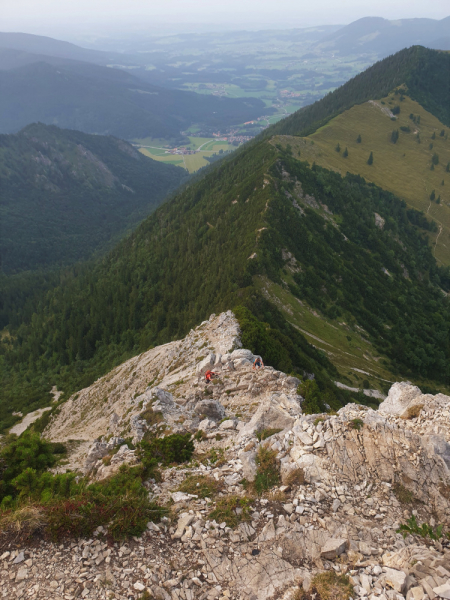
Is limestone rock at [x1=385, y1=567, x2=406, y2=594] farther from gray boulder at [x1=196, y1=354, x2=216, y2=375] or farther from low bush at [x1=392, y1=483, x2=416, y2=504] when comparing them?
gray boulder at [x1=196, y1=354, x2=216, y2=375]

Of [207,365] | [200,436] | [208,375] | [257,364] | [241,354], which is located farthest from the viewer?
[241,354]

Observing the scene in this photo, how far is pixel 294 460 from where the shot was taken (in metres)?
23.0

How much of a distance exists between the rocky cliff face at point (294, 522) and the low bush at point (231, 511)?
0.24m

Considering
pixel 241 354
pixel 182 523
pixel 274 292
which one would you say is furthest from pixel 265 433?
pixel 274 292

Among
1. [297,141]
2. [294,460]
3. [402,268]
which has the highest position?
[297,141]

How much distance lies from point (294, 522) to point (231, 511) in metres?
3.52

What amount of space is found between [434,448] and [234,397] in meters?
21.4

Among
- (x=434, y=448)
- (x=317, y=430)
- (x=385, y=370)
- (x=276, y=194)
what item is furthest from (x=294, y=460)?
(x=276, y=194)

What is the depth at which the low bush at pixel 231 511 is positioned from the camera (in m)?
20.0

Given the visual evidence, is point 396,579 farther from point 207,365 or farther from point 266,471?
point 207,365

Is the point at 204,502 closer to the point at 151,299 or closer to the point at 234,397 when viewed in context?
the point at 234,397

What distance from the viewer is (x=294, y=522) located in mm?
19469

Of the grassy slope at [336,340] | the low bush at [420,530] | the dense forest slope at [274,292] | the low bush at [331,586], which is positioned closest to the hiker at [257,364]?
the dense forest slope at [274,292]

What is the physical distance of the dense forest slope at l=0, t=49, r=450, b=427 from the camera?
8488cm
